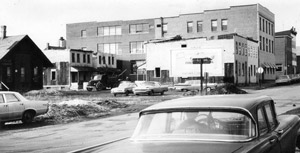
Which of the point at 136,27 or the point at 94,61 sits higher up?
the point at 136,27

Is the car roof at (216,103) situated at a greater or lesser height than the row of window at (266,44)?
lesser

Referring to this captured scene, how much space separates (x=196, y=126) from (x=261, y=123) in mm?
878

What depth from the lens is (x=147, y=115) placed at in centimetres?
487

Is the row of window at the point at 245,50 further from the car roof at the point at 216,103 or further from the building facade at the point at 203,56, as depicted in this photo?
the car roof at the point at 216,103

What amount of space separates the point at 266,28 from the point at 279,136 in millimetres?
61444

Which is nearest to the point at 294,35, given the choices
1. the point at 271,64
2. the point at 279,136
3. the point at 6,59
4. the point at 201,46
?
the point at 271,64

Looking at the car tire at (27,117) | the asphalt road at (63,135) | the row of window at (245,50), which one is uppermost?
the row of window at (245,50)

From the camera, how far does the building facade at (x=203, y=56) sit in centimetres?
4706

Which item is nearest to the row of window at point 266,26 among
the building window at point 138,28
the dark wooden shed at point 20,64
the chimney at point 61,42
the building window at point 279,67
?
the building window at point 279,67

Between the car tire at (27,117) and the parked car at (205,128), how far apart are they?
1085 centimetres

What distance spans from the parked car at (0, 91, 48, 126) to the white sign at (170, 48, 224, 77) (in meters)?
32.2

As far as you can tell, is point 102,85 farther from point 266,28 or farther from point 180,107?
point 180,107

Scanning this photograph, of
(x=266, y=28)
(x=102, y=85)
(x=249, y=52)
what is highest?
(x=266, y=28)

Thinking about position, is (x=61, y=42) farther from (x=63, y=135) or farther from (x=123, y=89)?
(x=63, y=135)
